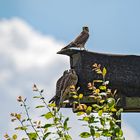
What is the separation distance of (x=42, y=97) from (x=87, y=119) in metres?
→ 0.57

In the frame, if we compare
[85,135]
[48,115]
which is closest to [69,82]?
[48,115]

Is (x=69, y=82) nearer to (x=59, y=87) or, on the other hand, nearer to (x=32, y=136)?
(x=59, y=87)

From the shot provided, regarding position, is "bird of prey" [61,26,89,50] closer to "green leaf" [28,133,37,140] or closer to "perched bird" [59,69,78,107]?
"perched bird" [59,69,78,107]

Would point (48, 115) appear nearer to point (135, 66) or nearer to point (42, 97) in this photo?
point (42, 97)

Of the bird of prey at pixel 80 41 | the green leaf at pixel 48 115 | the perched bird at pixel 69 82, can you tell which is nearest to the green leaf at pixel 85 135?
the green leaf at pixel 48 115

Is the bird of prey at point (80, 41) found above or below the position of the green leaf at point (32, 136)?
above

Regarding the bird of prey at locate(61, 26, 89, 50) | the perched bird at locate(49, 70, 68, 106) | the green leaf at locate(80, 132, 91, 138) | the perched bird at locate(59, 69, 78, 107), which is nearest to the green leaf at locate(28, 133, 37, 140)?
the green leaf at locate(80, 132, 91, 138)

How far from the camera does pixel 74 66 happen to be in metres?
8.38

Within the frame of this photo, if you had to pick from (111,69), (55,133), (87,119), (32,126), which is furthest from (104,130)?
(111,69)

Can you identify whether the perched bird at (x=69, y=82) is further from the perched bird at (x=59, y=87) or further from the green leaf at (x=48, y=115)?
the green leaf at (x=48, y=115)

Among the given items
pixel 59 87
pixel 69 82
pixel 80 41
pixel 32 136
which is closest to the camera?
pixel 32 136

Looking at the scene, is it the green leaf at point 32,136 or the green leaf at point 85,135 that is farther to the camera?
the green leaf at point 32,136

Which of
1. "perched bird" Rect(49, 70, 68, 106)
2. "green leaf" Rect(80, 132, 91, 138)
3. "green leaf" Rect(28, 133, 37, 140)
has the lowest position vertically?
"perched bird" Rect(49, 70, 68, 106)

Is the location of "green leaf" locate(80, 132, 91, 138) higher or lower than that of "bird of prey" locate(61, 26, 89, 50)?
lower
